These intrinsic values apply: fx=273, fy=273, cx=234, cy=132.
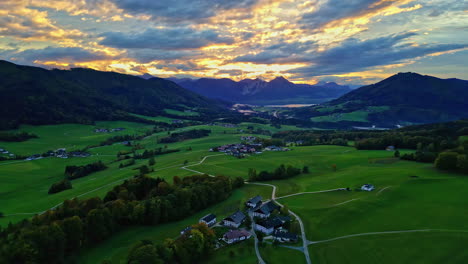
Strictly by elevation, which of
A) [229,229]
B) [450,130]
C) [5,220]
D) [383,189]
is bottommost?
[5,220]

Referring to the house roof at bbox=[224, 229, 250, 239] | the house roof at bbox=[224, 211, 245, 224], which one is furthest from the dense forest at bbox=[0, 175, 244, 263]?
the house roof at bbox=[224, 211, 245, 224]

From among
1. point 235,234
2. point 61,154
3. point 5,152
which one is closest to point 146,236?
point 235,234

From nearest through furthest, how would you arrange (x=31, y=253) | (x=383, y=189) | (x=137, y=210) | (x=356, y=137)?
(x=31, y=253) → (x=137, y=210) → (x=383, y=189) → (x=356, y=137)

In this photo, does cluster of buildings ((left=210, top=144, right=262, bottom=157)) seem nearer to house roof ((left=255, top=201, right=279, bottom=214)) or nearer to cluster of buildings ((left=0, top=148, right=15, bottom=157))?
house roof ((left=255, top=201, right=279, bottom=214))

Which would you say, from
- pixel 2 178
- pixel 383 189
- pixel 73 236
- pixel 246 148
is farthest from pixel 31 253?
pixel 246 148

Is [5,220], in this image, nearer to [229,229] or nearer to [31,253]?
[31,253]

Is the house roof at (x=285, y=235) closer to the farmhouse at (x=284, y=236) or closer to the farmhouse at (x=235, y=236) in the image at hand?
the farmhouse at (x=284, y=236)
